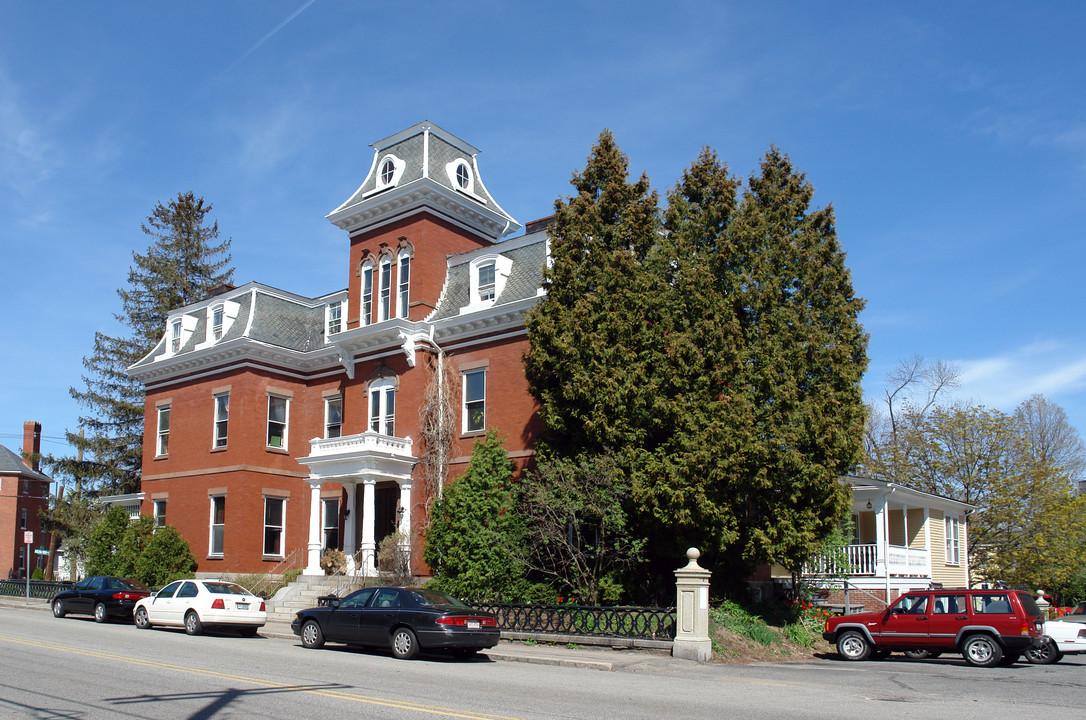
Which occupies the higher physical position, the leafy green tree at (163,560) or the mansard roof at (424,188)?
the mansard roof at (424,188)

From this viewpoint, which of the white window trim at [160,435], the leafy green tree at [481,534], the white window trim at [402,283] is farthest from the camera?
the white window trim at [160,435]

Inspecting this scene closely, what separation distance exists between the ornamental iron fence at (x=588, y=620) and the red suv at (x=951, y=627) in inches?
159

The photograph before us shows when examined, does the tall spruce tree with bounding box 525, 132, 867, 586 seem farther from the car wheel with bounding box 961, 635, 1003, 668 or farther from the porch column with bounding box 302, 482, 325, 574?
the porch column with bounding box 302, 482, 325, 574

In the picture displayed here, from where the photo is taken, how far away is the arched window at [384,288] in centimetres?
2998

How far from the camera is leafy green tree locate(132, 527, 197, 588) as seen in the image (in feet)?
101

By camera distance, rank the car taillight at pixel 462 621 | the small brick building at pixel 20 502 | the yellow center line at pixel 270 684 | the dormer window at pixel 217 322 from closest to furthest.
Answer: the yellow center line at pixel 270 684, the car taillight at pixel 462 621, the dormer window at pixel 217 322, the small brick building at pixel 20 502

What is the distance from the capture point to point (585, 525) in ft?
72.6

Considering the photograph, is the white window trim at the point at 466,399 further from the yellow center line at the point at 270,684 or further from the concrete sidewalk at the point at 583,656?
the yellow center line at the point at 270,684

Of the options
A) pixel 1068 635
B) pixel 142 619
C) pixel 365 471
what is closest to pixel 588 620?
pixel 365 471

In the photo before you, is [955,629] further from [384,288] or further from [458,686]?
[384,288]

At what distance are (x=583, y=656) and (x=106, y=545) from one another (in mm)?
23143

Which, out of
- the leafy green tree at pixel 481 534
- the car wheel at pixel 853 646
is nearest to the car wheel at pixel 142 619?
the leafy green tree at pixel 481 534

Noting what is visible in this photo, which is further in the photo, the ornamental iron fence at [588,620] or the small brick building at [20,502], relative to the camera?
the small brick building at [20,502]

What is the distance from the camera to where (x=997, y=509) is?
37812mm
